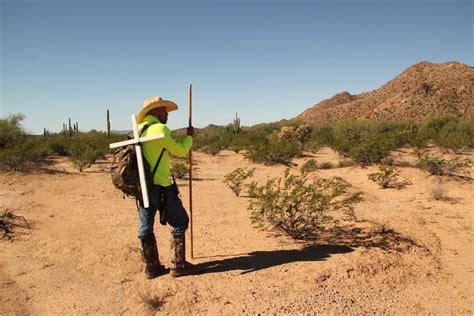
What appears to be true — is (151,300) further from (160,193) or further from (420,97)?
(420,97)

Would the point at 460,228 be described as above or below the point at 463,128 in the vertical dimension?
below

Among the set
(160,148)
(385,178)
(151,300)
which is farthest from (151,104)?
(385,178)

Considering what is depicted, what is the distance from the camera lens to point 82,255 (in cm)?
486

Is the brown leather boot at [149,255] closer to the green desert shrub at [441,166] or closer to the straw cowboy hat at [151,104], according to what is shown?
the straw cowboy hat at [151,104]

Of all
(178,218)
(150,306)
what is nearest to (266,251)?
(178,218)

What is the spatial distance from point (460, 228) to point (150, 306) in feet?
18.0

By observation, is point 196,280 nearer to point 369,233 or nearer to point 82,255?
point 82,255

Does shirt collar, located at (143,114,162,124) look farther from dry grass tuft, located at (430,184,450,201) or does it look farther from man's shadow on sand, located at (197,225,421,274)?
dry grass tuft, located at (430,184,450,201)

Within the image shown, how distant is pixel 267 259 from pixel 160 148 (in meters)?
Answer: 2.13

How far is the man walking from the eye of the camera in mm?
3793

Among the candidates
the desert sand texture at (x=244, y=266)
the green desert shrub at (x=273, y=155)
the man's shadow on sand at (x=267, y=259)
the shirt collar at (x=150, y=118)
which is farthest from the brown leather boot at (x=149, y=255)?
the green desert shrub at (x=273, y=155)

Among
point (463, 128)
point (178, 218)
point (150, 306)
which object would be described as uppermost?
point (463, 128)

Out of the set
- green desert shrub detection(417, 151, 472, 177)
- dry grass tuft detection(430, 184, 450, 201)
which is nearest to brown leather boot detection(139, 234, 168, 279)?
dry grass tuft detection(430, 184, 450, 201)

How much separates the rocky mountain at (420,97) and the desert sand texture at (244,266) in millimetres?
45407
